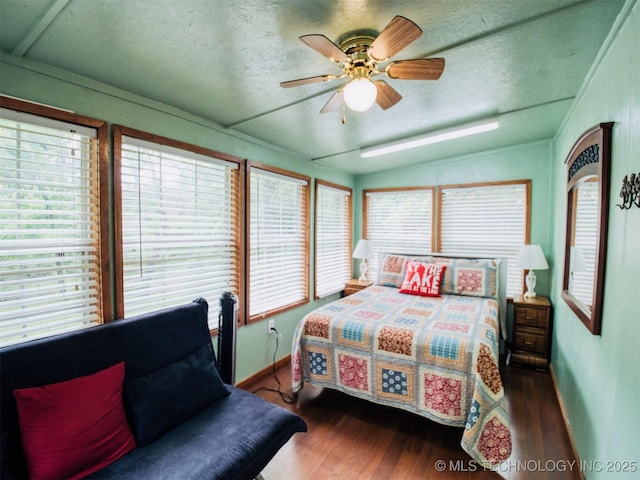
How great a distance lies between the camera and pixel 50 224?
1685mm

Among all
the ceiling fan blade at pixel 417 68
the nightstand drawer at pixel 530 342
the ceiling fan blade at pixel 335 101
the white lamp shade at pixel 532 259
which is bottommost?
the nightstand drawer at pixel 530 342

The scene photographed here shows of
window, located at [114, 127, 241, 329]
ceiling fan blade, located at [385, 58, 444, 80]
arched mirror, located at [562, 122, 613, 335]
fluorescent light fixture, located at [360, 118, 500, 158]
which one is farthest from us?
fluorescent light fixture, located at [360, 118, 500, 158]

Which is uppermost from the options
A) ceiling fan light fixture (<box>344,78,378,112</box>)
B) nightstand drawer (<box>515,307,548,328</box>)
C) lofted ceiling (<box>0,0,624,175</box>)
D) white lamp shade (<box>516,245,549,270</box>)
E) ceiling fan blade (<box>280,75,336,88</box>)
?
lofted ceiling (<box>0,0,624,175</box>)

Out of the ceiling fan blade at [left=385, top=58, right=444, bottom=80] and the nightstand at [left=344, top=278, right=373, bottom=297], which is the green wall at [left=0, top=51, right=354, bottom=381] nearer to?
the nightstand at [left=344, top=278, right=373, bottom=297]

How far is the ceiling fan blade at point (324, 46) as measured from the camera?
127cm

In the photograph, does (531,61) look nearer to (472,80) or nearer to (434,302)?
(472,80)

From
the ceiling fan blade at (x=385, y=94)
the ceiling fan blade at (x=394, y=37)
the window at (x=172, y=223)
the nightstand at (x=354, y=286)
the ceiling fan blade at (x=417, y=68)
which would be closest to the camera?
the ceiling fan blade at (x=394, y=37)

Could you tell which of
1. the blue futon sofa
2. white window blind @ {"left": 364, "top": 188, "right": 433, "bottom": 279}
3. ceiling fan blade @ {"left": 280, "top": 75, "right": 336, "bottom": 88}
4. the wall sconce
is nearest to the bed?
the blue futon sofa

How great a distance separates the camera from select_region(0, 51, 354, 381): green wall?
1.59 metres

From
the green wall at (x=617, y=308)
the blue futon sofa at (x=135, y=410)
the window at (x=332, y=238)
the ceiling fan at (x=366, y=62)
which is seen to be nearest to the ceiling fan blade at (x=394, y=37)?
the ceiling fan at (x=366, y=62)

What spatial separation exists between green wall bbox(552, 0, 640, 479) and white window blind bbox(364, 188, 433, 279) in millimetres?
2391

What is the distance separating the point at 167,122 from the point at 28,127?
81 centimetres

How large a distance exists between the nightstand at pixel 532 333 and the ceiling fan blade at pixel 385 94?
276 centimetres

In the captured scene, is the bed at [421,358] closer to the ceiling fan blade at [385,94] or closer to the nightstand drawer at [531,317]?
the nightstand drawer at [531,317]
